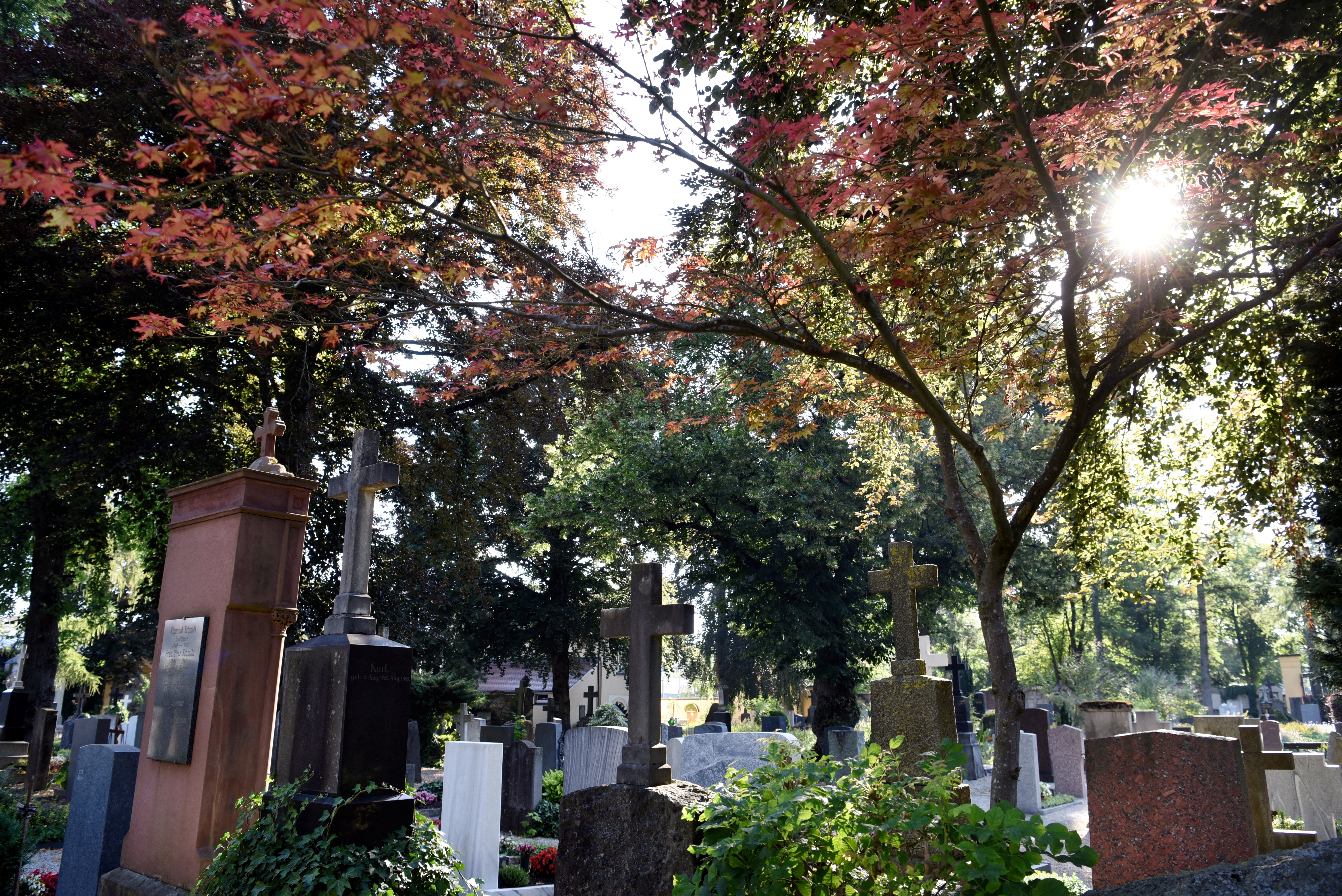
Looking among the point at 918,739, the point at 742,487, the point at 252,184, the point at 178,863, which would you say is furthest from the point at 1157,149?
the point at 742,487

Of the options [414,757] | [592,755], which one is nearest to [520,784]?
[592,755]

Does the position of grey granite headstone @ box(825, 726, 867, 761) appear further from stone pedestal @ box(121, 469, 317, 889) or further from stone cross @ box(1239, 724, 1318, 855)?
stone pedestal @ box(121, 469, 317, 889)

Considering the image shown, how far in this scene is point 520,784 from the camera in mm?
12328

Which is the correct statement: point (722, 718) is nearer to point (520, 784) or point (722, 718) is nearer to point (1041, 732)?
point (1041, 732)

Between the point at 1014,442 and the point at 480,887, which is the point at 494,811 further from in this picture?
the point at 1014,442

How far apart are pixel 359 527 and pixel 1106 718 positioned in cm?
946

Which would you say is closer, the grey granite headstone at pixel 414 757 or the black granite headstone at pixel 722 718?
the grey granite headstone at pixel 414 757

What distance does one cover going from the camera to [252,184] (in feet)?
31.7

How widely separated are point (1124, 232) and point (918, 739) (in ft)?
15.2

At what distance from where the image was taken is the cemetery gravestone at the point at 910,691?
7438 mm


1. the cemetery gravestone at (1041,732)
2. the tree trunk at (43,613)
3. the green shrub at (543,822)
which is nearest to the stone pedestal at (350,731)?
the green shrub at (543,822)

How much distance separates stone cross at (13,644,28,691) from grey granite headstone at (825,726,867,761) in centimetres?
1595

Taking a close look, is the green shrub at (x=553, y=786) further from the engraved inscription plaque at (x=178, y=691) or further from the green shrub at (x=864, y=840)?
the green shrub at (x=864, y=840)

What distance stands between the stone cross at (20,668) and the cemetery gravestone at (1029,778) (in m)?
18.7
